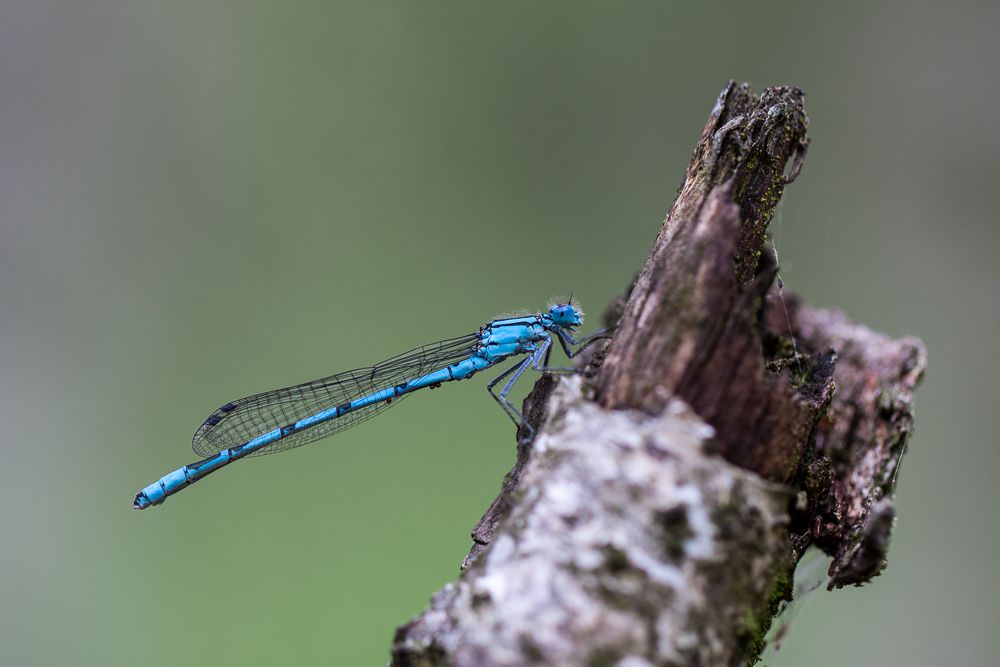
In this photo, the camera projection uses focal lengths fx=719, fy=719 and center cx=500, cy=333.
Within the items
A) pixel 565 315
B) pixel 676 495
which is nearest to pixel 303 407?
pixel 565 315

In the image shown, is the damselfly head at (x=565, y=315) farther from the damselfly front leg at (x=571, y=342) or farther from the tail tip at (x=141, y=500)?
the tail tip at (x=141, y=500)

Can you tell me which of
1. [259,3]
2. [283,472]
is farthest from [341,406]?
[259,3]

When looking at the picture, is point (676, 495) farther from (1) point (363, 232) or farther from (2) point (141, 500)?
(1) point (363, 232)

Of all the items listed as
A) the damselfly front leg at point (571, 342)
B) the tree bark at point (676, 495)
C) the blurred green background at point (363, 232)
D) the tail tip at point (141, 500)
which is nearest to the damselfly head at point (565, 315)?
the damselfly front leg at point (571, 342)

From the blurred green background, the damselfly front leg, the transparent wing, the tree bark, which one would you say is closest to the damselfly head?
the damselfly front leg

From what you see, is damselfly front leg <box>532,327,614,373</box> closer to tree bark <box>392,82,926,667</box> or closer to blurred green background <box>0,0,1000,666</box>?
tree bark <box>392,82,926,667</box>

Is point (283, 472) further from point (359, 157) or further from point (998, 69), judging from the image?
point (998, 69)
